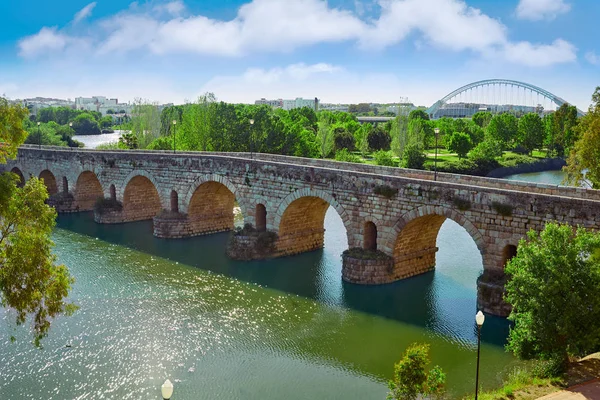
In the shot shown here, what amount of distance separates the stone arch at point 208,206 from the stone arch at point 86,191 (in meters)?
12.1

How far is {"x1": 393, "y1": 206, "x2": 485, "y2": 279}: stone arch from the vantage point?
24377 millimetres

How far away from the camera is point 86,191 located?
45.3 meters

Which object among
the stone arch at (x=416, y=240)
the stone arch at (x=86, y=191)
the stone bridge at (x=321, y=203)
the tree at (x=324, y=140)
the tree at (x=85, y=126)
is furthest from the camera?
the tree at (x=85, y=126)

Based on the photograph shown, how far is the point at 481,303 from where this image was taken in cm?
2212

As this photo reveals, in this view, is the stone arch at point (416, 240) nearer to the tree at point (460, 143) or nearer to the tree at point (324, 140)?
the tree at point (324, 140)

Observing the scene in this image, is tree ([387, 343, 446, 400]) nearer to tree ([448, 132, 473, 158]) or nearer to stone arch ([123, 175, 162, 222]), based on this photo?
stone arch ([123, 175, 162, 222])

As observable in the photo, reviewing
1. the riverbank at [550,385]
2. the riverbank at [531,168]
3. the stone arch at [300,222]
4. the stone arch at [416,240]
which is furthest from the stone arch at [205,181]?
the riverbank at [531,168]

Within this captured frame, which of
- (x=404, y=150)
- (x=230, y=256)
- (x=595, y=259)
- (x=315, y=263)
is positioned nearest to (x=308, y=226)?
(x=315, y=263)

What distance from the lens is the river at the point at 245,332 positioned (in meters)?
18.1

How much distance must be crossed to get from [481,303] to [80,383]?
14.3 metres

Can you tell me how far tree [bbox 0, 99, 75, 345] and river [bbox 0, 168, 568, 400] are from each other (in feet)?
17.4

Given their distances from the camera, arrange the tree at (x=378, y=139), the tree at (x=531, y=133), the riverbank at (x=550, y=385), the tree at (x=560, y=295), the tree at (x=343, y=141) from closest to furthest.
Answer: the riverbank at (x=550, y=385) → the tree at (x=560, y=295) → the tree at (x=343, y=141) → the tree at (x=378, y=139) → the tree at (x=531, y=133)

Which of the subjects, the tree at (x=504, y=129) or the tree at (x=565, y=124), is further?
the tree at (x=504, y=129)

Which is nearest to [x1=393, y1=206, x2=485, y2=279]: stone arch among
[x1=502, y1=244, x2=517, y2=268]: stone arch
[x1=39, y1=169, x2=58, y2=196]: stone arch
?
[x1=502, y1=244, x2=517, y2=268]: stone arch
